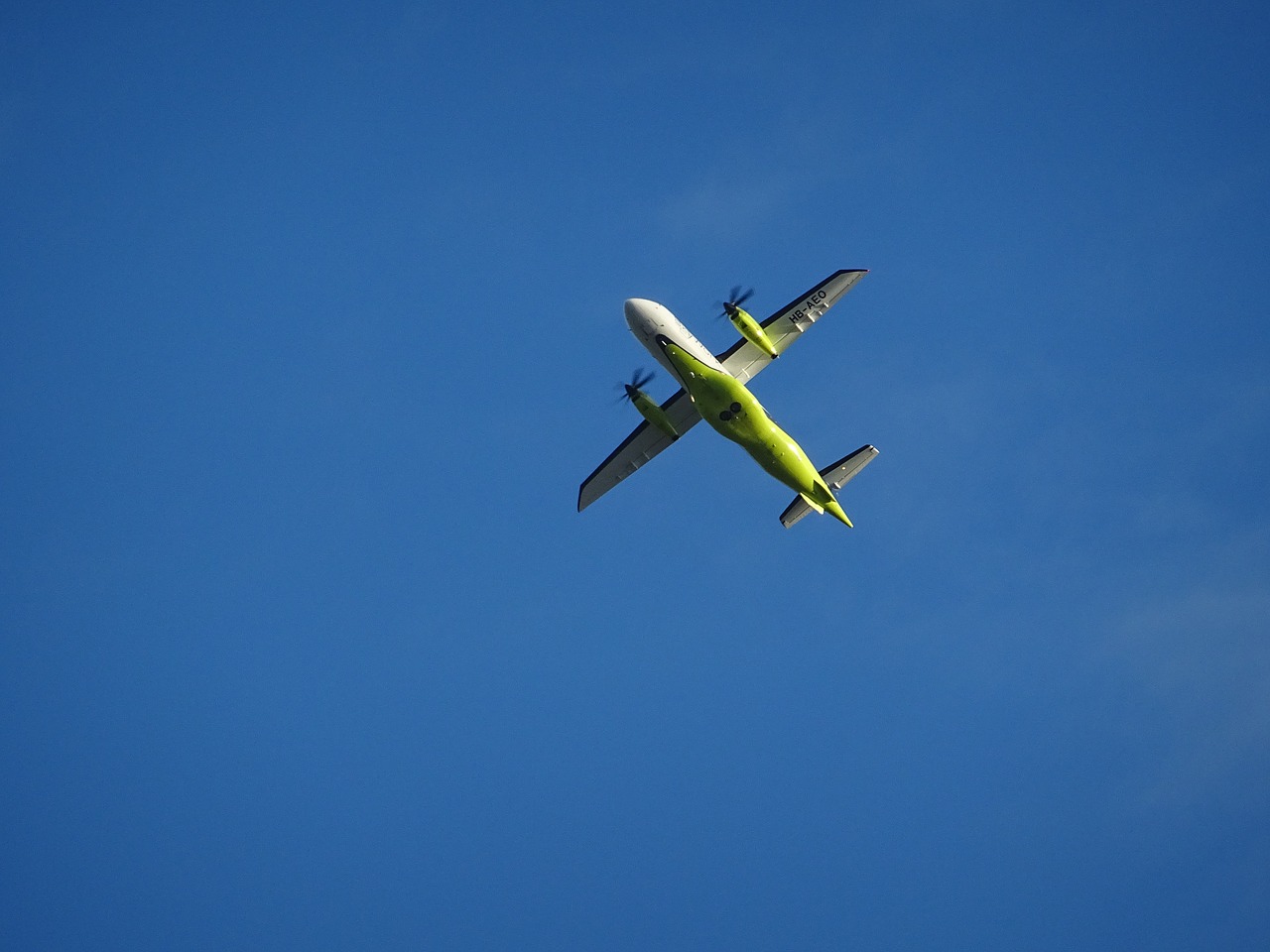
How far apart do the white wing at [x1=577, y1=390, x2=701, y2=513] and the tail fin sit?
4969 millimetres

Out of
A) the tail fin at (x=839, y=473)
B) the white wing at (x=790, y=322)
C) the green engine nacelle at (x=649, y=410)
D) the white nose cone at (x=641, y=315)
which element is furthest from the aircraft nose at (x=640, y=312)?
the tail fin at (x=839, y=473)

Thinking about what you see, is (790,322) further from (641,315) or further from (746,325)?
(641,315)

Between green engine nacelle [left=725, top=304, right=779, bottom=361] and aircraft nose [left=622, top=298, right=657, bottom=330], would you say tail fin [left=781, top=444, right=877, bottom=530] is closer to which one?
green engine nacelle [left=725, top=304, right=779, bottom=361]

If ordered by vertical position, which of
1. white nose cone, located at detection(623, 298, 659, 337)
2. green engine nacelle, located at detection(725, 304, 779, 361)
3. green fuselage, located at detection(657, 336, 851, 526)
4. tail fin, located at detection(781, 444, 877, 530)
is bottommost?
tail fin, located at detection(781, 444, 877, 530)

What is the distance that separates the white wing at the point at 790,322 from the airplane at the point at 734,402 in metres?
0.04

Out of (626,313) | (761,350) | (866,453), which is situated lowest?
(866,453)

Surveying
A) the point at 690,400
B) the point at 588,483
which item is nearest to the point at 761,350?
the point at 690,400

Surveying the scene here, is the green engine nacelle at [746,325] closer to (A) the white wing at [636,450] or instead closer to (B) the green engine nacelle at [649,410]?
(A) the white wing at [636,450]

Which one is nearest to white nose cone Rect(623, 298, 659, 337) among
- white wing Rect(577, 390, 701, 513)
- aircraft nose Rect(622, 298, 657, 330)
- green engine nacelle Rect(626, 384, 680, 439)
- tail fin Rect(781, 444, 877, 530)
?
aircraft nose Rect(622, 298, 657, 330)

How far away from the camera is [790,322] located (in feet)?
131

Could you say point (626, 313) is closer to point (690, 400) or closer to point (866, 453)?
point (690, 400)

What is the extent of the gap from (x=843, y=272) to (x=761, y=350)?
13.4 feet

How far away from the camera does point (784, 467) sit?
37844 mm

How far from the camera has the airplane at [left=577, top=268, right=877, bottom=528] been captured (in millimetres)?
36906
